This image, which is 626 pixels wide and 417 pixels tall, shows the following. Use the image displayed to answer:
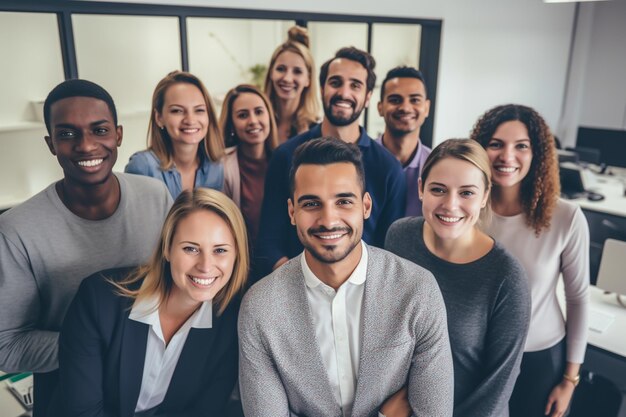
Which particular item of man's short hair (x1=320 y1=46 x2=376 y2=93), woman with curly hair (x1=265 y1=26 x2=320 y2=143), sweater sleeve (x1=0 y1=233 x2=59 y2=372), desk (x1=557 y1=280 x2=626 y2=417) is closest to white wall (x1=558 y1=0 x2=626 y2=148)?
desk (x1=557 y1=280 x2=626 y2=417)

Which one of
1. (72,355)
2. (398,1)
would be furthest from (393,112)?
(398,1)

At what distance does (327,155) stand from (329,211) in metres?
0.18

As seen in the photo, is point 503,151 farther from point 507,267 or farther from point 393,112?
point 393,112

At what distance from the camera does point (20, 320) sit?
1.66 m

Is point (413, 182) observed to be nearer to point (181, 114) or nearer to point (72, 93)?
point (181, 114)

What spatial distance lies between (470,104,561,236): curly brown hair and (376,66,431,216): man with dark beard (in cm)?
52

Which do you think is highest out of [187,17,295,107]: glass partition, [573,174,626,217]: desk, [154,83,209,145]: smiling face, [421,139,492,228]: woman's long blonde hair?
[187,17,295,107]: glass partition

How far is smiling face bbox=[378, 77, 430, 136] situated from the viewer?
2354mm

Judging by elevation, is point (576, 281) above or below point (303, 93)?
below

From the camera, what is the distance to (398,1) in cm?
414

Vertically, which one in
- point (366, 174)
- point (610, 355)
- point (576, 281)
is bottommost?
point (610, 355)

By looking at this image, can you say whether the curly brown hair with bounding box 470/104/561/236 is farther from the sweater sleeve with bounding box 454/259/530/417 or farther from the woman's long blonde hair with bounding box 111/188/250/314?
the woman's long blonde hair with bounding box 111/188/250/314

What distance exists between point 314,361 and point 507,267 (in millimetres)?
677

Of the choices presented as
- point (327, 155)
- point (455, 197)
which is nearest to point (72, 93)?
point (327, 155)
